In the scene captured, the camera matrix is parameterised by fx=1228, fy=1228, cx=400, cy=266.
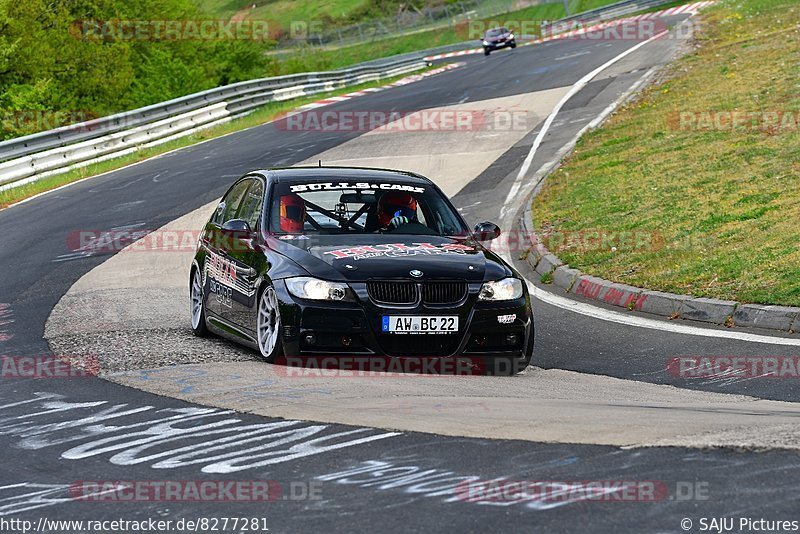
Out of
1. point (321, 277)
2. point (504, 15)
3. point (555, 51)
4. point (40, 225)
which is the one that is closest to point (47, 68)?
point (555, 51)

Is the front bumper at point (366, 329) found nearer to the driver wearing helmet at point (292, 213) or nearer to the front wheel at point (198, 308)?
the driver wearing helmet at point (292, 213)

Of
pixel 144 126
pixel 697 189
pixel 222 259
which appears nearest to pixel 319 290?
pixel 222 259

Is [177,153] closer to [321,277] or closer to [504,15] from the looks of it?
[321,277]

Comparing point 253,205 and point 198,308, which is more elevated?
point 253,205

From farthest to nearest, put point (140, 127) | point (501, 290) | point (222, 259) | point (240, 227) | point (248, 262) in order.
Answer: point (140, 127)
point (222, 259)
point (240, 227)
point (248, 262)
point (501, 290)

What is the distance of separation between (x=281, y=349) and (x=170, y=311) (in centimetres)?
389

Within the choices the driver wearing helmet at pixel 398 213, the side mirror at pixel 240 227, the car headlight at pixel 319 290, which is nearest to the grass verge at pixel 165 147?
the side mirror at pixel 240 227

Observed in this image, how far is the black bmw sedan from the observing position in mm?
8750

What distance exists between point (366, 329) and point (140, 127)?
23.7 m

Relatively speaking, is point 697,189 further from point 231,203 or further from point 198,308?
point 198,308

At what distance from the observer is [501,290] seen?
358 inches

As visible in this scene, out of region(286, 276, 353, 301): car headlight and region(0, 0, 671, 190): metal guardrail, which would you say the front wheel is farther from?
region(0, 0, 671, 190): metal guardrail

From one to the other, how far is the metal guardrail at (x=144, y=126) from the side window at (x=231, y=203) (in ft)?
47.8

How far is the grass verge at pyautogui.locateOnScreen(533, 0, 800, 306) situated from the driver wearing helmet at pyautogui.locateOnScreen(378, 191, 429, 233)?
3.25 metres
